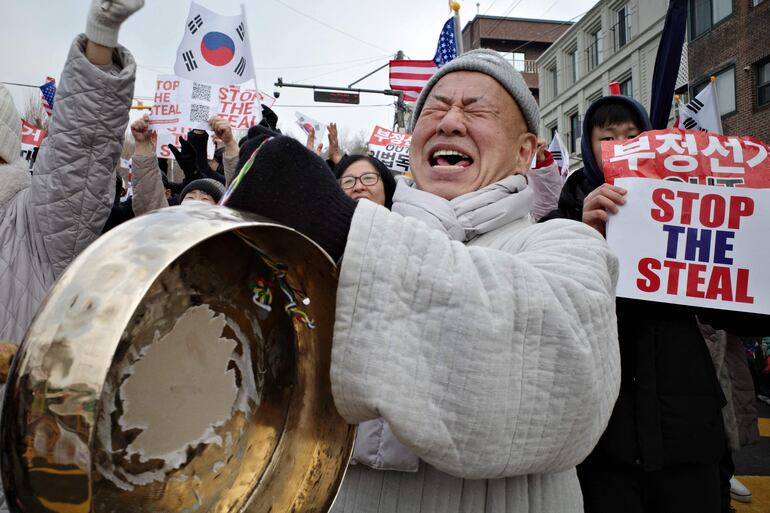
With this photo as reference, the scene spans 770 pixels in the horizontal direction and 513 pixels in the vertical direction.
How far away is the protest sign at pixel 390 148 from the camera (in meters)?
6.98

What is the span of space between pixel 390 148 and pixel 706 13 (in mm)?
18213

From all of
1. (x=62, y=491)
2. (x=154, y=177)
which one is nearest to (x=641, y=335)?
(x=62, y=491)

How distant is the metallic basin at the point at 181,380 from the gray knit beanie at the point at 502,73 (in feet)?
2.90

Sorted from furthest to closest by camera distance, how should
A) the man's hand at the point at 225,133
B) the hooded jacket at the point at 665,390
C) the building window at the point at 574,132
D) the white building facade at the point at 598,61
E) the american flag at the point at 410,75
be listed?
the building window at the point at 574,132 < the white building facade at the point at 598,61 < the american flag at the point at 410,75 < the man's hand at the point at 225,133 < the hooded jacket at the point at 665,390

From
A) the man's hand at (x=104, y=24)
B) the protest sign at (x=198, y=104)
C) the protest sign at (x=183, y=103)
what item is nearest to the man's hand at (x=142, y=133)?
the man's hand at (x=104, y=24)

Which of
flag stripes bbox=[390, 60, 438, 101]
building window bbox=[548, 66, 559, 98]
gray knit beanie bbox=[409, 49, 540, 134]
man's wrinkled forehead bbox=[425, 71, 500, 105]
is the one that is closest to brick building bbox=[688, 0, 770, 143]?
building window bbox=[548, 66, 559, 98]

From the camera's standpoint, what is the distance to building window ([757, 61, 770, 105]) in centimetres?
1700

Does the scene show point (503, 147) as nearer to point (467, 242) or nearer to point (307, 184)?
point (467, 242)

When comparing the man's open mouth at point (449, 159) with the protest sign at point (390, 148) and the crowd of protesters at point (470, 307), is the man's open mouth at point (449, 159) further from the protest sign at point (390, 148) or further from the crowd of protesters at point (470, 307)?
the protest sign at point (390, 148)

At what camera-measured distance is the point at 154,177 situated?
328 centimetres

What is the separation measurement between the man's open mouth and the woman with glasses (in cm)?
166

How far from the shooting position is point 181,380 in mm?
669

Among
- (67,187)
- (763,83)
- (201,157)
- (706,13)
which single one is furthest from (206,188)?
(706,13)

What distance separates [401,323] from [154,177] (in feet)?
9.60
